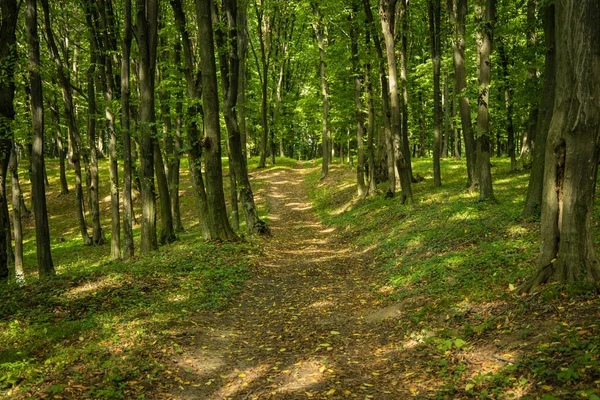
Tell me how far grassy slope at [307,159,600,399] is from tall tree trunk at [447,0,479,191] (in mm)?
2242

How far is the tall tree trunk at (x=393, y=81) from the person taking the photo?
605 inches

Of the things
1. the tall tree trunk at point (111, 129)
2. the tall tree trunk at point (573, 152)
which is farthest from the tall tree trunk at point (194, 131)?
the tall tree trunk at point (573, 152)

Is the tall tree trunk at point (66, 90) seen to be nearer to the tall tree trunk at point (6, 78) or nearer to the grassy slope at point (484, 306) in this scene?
the tall tree trunk at point (6, 78)

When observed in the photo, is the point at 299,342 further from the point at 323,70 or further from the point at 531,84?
the point at 323,70

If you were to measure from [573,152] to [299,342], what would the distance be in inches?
188

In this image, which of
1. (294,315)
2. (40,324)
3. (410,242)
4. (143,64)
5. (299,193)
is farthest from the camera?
(299,193)

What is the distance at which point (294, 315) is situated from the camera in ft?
27.6

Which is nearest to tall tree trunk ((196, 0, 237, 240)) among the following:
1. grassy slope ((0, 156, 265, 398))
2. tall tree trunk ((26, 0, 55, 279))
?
grassy slope ((0, 156, 265, 398))

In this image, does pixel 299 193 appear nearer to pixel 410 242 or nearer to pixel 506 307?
pixel 410 242

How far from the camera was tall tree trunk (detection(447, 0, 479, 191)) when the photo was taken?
15250 millimetres

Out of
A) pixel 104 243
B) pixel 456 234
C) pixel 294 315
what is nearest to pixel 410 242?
pixel 456 234

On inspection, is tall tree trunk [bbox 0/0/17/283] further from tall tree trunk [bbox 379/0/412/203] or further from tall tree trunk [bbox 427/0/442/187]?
tall tree trunk [bbox 427/0/442/187]

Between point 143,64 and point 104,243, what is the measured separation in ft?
38.4

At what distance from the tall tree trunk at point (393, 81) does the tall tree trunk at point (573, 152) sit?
966 centimetres
